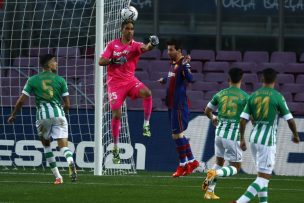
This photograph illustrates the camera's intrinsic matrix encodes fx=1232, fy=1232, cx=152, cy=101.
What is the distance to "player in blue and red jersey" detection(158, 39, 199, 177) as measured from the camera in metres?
19.7

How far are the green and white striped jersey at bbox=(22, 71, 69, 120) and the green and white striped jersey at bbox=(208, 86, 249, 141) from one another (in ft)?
9.68

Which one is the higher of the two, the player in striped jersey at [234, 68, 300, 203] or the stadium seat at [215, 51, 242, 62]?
the stadium seat at [215, 51, 242, 62]

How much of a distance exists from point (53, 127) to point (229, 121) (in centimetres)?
345

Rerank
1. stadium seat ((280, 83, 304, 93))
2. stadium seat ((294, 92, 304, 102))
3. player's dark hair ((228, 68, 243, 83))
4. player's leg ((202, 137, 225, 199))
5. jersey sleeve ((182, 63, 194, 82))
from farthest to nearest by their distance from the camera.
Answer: stadium seat ((280, 83, 304, 93))
stadium seat ((294, 92, 304, 102))
jersey sleeve ((182, 63, 194, 82))
player's dark hair ((228, 68, 243, 83))
player's leg ((202, 137, 225, 199))

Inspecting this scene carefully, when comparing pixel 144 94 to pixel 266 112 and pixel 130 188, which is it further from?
pixel 266 112

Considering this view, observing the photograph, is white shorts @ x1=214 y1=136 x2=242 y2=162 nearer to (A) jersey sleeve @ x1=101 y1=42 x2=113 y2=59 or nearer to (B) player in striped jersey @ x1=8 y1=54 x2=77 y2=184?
(B) player in striped jersey @ x1=8 y1=54 x2=77 y2=184

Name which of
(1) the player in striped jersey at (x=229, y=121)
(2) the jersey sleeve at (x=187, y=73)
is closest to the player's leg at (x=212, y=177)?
(1) the player in striped jersey at (x=229, y=121)

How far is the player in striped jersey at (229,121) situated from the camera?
637 inches

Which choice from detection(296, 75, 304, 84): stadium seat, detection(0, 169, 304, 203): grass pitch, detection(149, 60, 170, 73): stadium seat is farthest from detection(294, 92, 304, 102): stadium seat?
detection(0, 169, 304, 203): grass pitch

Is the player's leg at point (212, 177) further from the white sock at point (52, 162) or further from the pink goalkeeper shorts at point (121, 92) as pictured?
the pink goalkeeper shorts at point (121, 92)

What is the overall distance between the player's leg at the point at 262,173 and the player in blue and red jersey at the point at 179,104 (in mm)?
5226

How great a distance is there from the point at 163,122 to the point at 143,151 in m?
0.65

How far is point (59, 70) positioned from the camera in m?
24.6

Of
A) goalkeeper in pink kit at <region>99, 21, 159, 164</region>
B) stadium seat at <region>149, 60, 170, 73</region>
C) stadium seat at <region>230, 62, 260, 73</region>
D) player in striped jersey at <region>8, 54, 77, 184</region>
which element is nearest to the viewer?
player in striped jersey at <region>8, 54, 77, 184</region>
